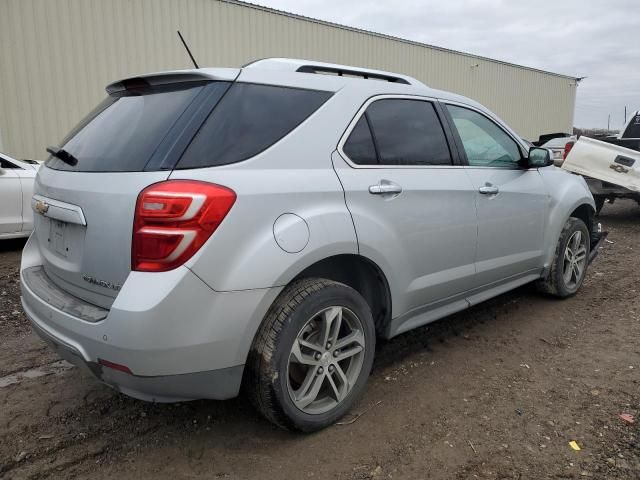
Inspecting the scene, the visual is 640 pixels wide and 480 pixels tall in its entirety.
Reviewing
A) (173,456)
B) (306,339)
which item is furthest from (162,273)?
(173,456)

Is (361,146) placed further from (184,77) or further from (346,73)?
(184,77)

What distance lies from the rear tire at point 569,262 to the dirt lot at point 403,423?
72 cm

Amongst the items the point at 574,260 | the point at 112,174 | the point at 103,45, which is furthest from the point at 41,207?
the point at 103,45

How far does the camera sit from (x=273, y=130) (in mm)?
2398

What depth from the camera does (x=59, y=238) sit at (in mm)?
2463

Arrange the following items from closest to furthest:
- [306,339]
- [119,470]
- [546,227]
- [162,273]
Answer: [162,273] → [119,470] → [306,339] → [546,227]

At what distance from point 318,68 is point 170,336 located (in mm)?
1671

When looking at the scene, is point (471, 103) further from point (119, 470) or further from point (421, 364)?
point (119, 470)

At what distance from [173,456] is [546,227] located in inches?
126

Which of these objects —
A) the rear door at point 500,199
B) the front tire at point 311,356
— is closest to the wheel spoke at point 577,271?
the rear door at point 500,199

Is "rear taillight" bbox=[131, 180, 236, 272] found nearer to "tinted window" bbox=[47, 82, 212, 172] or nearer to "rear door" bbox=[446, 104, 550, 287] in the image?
"tinted window" bbox=[47, 82, 212, 172]

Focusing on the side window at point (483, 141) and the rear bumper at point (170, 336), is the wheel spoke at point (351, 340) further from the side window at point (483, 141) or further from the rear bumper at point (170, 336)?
the side window at point (483, 141)

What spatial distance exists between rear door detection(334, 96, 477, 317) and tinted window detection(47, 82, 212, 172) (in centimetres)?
81

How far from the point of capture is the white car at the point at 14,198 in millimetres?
6152
